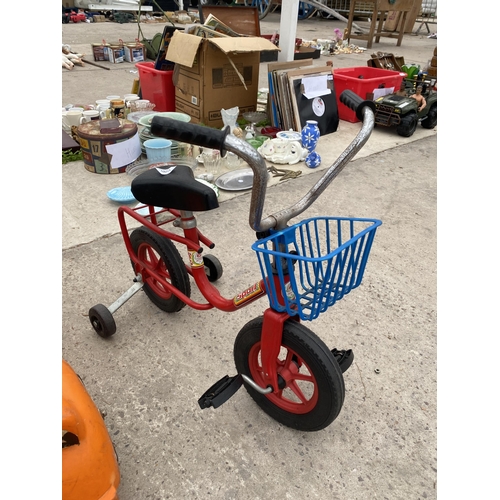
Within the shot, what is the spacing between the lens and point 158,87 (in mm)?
4457

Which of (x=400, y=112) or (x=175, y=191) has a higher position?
(x=400, y=112)

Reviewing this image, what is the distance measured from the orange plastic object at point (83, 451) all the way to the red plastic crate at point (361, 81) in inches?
168

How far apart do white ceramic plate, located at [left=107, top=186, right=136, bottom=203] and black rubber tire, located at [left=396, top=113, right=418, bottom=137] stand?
3136 millimetres

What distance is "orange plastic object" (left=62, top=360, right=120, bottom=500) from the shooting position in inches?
43.0

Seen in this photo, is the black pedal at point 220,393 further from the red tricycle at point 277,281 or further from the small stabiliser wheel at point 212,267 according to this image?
the small stabiliser wheel at point 212,267

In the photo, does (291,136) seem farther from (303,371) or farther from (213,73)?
(303,371)

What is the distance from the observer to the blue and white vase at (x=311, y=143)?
3.70 meters

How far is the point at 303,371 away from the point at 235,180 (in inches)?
79.3

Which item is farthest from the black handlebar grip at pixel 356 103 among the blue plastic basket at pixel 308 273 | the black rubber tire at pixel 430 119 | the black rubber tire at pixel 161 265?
the black rubber tire at pixel 430 119

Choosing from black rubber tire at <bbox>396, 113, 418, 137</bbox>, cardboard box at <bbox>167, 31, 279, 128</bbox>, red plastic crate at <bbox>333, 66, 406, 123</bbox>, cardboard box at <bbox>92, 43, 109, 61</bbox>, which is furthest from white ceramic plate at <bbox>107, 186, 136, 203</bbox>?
cardboard box at <bbox>92, 43, 109, 61</bbox>

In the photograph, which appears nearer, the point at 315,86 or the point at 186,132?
the point at 186,132

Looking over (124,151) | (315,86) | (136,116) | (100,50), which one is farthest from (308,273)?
(100,50)

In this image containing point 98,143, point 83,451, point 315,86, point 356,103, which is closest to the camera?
point 83,451

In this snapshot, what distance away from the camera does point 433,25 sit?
47.7ft
